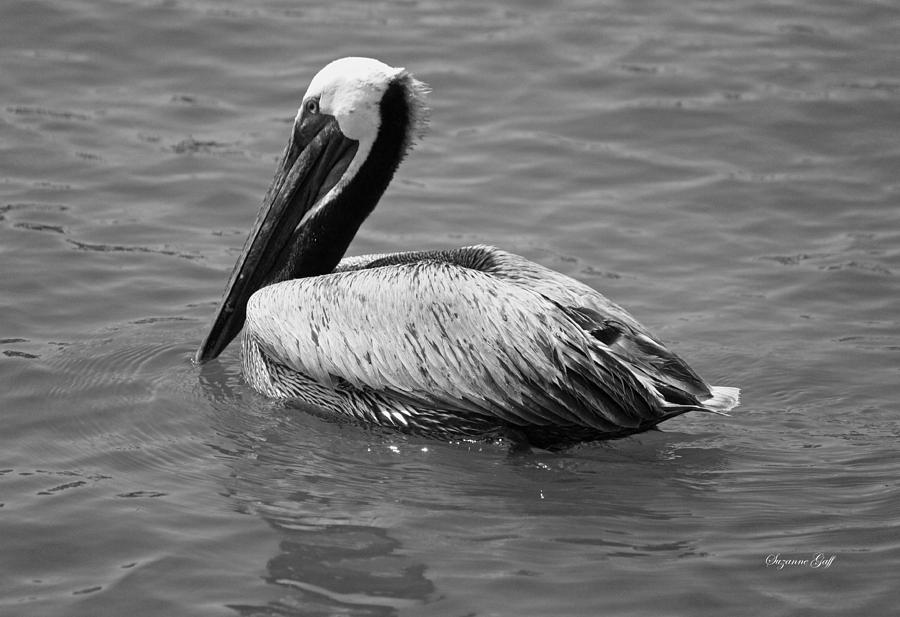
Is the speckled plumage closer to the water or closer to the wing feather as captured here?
the wing feather

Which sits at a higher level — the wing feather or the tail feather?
the wing feather

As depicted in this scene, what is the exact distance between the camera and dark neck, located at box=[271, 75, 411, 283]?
725cm

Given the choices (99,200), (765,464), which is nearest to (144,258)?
(99,200)

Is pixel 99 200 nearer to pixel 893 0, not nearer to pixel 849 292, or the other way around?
pixel 849 292

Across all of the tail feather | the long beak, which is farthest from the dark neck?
the tail feather

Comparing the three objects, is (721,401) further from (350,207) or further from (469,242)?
(469,242)

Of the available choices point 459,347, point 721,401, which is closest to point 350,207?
point 459,347

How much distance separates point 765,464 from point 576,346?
43.5 inches

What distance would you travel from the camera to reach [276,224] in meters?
7.52

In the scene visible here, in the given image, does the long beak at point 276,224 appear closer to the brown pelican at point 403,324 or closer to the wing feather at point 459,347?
the brown pelican at point 403,324

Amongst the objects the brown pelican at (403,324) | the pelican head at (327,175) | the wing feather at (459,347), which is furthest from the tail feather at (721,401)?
the pelican head at (327,175)

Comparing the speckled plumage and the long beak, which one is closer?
the speckled plumage

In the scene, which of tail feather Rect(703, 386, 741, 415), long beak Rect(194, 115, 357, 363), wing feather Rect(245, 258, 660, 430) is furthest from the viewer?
long beak Rect(194, 115, 357, 363)

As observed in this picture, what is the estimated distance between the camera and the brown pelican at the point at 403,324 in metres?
6.17
